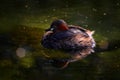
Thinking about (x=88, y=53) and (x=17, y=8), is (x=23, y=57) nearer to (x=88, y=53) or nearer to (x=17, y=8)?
(x=88, y=53)

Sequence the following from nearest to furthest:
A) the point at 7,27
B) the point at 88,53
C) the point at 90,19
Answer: the point at 88,53 < the point at 7,27 < the point at 90,19

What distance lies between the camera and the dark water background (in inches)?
460

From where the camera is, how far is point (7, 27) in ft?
53.1

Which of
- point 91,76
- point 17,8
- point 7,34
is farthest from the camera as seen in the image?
point 17,8

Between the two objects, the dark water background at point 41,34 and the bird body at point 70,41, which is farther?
→ the bird body at point 70,41

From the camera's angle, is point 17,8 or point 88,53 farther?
point 17,8

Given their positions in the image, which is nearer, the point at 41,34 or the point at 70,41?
the point at 70,41

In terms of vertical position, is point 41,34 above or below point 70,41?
below

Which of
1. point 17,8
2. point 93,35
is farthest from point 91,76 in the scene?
point 17,8

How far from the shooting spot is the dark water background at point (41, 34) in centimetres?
1168

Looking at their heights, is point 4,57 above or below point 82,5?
above

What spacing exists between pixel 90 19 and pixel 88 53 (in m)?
4.77

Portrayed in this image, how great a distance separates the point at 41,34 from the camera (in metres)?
15.4

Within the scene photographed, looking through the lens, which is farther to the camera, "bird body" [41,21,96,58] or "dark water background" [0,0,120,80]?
"bird body" [41,21,96,58]
